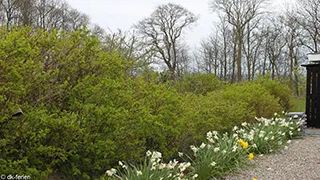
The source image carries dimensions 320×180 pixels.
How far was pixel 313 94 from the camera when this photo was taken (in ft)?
28.9

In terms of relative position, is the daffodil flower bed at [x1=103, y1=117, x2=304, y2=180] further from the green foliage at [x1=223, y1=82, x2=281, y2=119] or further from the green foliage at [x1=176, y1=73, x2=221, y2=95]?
the green foliage at [x1=176, y1=73, x2=221, y2=95]

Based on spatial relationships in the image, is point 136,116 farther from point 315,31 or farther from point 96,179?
point 315,31

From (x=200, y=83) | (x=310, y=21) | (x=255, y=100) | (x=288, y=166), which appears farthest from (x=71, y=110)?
(x=310, y=21)

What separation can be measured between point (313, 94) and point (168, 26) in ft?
51.8

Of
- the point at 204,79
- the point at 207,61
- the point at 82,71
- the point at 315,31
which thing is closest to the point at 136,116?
the point at 82,71

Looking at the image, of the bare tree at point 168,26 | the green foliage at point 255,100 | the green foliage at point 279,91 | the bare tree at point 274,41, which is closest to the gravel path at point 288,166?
the green foliage at point 255,100

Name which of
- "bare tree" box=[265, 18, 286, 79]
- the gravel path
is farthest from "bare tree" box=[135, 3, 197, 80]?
the gravel path

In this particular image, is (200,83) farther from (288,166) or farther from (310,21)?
(310,21)

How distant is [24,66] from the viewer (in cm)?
281

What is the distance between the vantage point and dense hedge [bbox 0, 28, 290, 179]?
9.11 feet

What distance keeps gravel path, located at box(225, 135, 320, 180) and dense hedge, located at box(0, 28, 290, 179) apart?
1071mm

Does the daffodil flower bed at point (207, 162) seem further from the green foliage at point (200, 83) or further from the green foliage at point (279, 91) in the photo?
the green foliage at point (200, 83)

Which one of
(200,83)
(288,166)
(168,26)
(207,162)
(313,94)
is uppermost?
(168,26)

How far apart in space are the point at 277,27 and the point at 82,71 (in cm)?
2335
